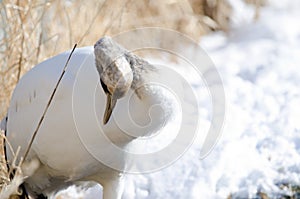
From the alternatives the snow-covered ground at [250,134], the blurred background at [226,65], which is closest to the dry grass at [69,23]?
the blurred background at [226,65]

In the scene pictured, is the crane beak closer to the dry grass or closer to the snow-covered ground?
the dry grass

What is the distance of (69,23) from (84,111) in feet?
5.70

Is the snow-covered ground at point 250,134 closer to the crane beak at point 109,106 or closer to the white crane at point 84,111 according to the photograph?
the white crane at point 84,111

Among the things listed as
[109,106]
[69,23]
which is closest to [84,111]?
[109,106]

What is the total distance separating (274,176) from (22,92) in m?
1.59

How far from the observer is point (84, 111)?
3.86 metres

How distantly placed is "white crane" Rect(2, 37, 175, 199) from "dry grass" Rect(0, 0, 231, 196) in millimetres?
241

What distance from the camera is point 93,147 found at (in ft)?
12.9

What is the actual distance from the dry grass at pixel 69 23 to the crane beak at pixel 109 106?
1.86 ft

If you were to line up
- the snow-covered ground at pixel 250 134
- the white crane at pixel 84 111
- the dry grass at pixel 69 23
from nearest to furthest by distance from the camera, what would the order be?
the white crane at pixel 84 111, the snow-covered ground at pixel 250 134, the dry grass at pixel 69 23

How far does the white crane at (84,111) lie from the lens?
3625 mm

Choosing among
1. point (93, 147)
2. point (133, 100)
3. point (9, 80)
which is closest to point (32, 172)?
point (93, 147)

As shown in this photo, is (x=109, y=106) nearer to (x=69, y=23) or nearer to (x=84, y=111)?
(x=84, y=111)

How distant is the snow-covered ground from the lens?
494 cm
